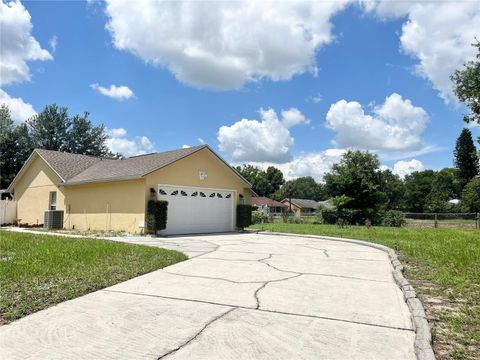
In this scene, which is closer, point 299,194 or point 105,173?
point 105,173

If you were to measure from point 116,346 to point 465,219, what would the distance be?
87.7 ft

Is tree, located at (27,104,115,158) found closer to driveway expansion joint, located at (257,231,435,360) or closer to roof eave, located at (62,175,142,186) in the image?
roof eave, located at (62,175,142,186)

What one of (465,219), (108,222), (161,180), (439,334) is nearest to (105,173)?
(108,222)

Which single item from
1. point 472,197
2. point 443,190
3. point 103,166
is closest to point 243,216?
point 103,166

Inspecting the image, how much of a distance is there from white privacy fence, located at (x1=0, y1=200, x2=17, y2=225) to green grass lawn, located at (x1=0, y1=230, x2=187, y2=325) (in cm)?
1493

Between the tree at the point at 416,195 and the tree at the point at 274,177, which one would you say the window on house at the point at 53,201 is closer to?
the tree at the point at 416,195

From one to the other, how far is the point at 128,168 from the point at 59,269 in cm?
1234

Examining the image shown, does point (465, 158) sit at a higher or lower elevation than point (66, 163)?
higher

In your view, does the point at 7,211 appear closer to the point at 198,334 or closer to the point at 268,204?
the point at 198,334

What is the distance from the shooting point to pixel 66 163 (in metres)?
22.8

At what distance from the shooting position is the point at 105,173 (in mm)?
19484

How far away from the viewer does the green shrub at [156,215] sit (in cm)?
1612

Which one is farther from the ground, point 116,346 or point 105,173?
point 105,173

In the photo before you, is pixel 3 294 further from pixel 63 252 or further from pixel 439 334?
pixel 439 334
